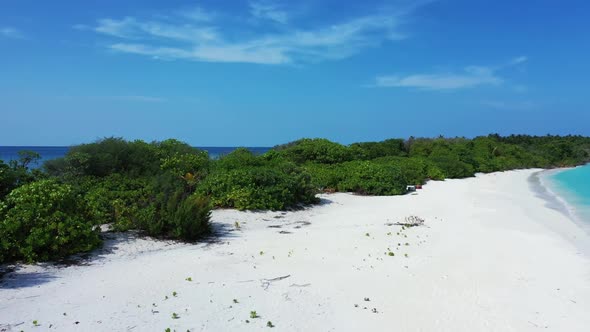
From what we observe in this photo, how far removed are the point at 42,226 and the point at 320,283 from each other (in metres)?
4.32

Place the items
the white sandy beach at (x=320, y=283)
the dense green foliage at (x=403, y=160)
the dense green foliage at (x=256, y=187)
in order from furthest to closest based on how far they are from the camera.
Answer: the dense green foliage at (x=403, y=160) → the dense green foliage at (x=256, y=187) → the white sandy beach at (x=320, y=283)

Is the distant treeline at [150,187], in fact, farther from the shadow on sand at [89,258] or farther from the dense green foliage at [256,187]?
the shadow on sand at [89,258]

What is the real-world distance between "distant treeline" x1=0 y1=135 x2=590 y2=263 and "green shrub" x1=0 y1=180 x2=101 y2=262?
0.01m

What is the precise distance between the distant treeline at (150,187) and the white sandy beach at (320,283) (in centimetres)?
45

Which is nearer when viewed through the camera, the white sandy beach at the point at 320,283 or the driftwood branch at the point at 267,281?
the white sandy beach at the point at 320,283

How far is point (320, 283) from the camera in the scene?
6.51m

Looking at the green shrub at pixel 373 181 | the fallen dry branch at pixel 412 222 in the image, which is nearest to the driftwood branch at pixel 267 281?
the fallen dry branch at pixel 412 222

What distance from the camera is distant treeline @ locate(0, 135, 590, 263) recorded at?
7.29 meters

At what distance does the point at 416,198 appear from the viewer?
1627 centimetres

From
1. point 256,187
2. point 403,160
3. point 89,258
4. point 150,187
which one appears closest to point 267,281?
point 89,258

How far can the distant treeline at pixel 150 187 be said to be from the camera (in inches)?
287

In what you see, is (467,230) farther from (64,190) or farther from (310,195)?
(64,190)

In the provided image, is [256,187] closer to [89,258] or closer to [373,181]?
[89,258]

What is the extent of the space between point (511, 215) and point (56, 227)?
11.7 meters
